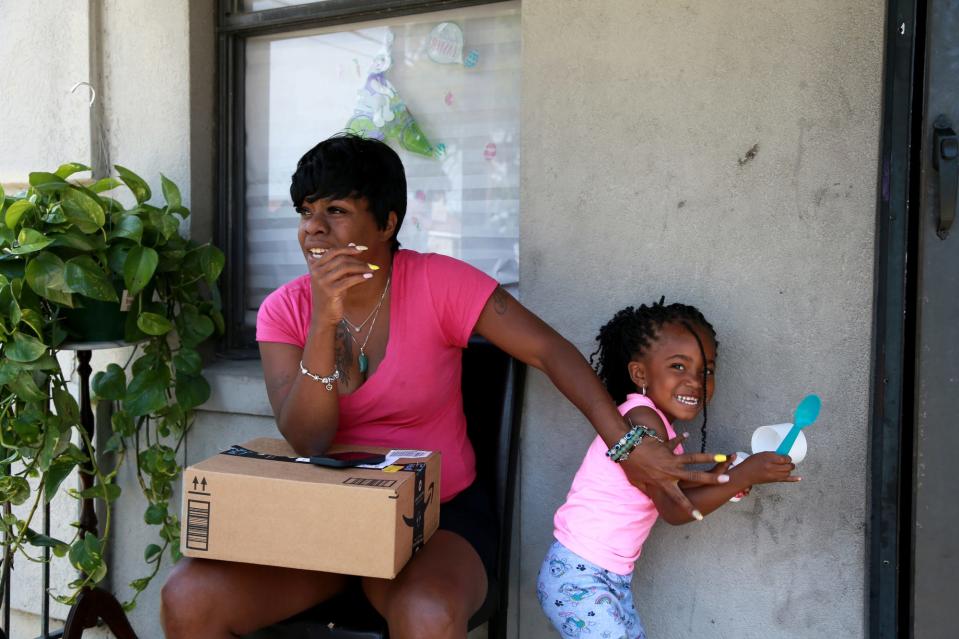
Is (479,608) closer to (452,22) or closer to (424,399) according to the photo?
(424,399)

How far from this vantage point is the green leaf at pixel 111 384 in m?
2.54

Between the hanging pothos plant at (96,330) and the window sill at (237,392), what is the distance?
0.08 meters

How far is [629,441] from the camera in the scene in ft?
6.05

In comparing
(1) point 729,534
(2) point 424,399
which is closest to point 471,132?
(2) point 424,399

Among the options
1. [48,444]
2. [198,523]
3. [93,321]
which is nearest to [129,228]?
[93,321]

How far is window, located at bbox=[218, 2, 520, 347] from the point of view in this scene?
8.84 ft

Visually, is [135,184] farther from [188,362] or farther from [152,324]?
[188,362]

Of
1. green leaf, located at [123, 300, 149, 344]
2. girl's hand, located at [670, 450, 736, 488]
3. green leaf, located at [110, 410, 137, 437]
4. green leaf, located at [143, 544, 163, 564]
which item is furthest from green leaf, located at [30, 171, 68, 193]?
girl's hand, located at [670, 450, 736, 488]

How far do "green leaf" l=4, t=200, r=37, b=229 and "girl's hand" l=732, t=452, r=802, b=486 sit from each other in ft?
6.32

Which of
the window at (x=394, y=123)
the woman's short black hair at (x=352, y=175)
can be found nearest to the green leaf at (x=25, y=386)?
the window at (x=394, y=123)

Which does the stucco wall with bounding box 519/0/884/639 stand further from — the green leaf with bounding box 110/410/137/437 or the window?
the green leaf with bounding box 110/410/137/437

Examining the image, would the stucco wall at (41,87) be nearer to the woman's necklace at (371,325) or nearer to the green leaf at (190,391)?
the green leaf at (190,391)

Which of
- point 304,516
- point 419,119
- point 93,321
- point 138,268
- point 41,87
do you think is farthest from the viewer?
point 41,87

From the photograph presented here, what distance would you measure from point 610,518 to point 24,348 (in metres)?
1.61
